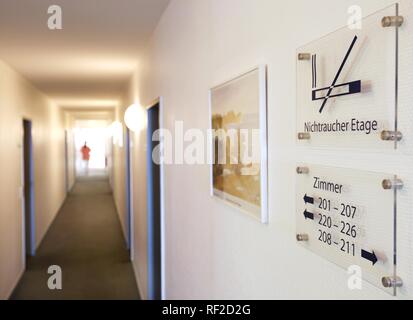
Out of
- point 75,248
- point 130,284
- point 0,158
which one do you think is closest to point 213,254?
point 0,158

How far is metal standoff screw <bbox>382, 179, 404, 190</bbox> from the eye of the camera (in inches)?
25.6

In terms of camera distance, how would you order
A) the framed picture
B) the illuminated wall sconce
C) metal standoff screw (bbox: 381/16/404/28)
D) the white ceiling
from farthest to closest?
the illuminated wall sconce
the white ceiling
the framed picture
metal standoff screw (bbox: 381/16/404/28)

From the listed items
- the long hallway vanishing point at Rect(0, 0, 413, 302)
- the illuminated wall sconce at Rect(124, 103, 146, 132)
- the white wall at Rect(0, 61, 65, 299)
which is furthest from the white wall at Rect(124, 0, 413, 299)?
the white wall at Rect(0, 61, 65, 299)

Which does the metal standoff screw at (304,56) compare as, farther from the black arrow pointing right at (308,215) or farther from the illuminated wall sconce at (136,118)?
the illuminated wall sconce at (136,118)

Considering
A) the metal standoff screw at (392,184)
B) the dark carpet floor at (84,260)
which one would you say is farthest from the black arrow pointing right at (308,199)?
the dark carpet floor at (84,260)

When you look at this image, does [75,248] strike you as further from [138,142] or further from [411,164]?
[411,164]

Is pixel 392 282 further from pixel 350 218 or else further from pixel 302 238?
pixel 302 238

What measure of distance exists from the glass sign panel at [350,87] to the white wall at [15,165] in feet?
13.2

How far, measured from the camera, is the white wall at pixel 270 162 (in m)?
0.90

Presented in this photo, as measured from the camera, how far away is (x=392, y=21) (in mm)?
649

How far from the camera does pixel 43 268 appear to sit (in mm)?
5801

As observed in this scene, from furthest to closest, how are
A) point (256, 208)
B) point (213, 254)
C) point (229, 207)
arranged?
point (213, 254)
point (229, 207)
point (256, 208)

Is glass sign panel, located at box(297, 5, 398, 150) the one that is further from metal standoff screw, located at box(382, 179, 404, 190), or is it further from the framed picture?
the framed picture

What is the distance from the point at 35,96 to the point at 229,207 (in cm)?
610
